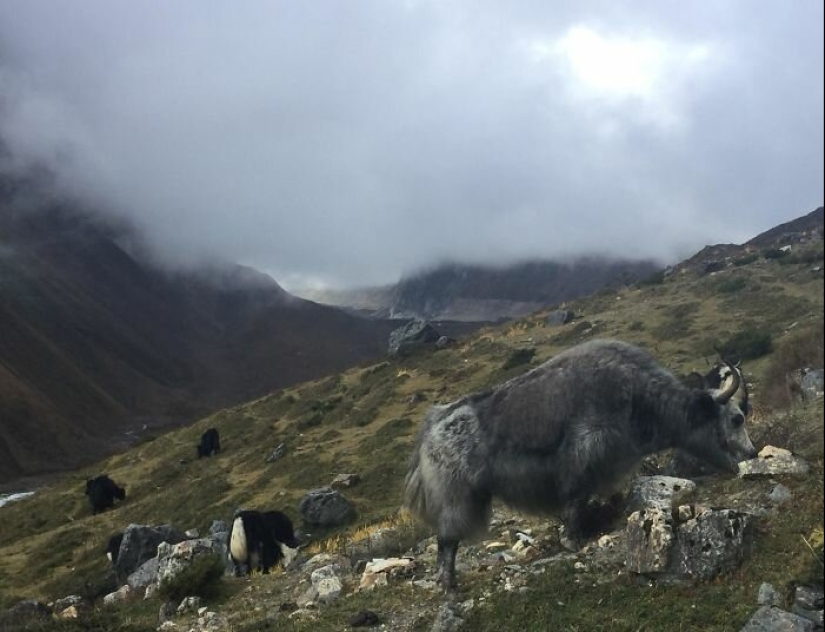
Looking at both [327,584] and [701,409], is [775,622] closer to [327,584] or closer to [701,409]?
[701,409]

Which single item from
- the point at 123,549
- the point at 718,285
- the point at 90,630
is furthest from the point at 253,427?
the point at 90,630

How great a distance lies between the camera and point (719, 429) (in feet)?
27.0

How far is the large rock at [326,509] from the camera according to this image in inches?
723

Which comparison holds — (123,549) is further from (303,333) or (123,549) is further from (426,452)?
(303,333)

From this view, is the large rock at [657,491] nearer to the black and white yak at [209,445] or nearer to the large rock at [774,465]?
the large rock at [774,465]

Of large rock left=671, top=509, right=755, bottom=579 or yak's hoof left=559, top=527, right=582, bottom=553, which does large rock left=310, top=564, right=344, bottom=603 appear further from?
large rock left=671, top=509, right=755, bottom=579

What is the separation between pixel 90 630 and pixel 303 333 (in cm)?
13683

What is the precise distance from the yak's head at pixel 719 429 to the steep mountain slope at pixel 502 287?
124657 millimetres

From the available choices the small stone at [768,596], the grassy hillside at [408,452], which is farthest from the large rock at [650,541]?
the small stone at [768,596]

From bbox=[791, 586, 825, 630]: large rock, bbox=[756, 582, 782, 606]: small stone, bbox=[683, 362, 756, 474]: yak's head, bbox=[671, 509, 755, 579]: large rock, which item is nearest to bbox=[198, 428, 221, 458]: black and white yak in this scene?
bbox=[683, 362, 756, 474]: yak's head

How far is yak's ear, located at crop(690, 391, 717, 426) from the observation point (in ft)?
26.5

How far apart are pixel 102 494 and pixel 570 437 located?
29.5 m

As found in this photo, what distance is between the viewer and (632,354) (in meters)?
8.43

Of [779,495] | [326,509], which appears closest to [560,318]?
[326,509]
